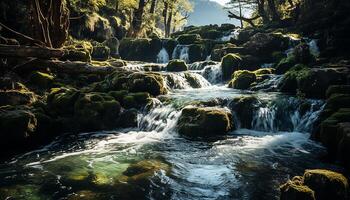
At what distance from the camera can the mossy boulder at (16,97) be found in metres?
17.5

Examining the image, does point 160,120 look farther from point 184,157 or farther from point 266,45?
point 266,45

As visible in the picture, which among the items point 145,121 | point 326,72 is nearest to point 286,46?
point 326,72

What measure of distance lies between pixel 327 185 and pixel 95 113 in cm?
1230

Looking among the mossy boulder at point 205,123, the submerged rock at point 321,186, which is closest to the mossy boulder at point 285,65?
the mossy boulder at point 205,123

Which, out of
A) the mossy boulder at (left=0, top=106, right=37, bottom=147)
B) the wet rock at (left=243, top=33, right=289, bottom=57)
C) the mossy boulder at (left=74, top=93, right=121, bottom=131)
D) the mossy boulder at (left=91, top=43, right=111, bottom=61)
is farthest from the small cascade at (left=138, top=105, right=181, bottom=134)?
the mossy boulder at (left=91, top=43, right=111, bottom=61)

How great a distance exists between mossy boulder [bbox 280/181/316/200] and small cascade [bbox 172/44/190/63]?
105ft

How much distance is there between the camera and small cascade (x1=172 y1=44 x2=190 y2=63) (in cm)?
3974

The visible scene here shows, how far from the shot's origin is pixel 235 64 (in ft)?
95.7

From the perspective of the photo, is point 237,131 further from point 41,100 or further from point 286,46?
point 286,46

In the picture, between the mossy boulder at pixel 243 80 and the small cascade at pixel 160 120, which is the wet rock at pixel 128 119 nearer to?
the small cascade at pixel 160 120

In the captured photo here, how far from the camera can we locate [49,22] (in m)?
23.7

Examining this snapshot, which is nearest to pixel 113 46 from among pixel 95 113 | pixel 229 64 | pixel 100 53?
pixel 100 53

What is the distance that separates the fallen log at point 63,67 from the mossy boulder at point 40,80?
59cm

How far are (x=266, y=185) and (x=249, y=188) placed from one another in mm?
538
